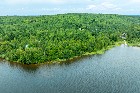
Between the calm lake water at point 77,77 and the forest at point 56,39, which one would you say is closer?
the calm lake water at point 77,77

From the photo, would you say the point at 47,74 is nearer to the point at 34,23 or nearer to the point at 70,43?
the point at 70,43

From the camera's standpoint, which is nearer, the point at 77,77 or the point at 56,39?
the point at 77,77

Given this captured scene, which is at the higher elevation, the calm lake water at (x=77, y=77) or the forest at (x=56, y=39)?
the forest at (x=56, y=39)

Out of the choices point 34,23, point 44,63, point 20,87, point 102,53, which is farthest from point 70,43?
point 34,23

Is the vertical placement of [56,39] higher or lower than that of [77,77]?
higher
